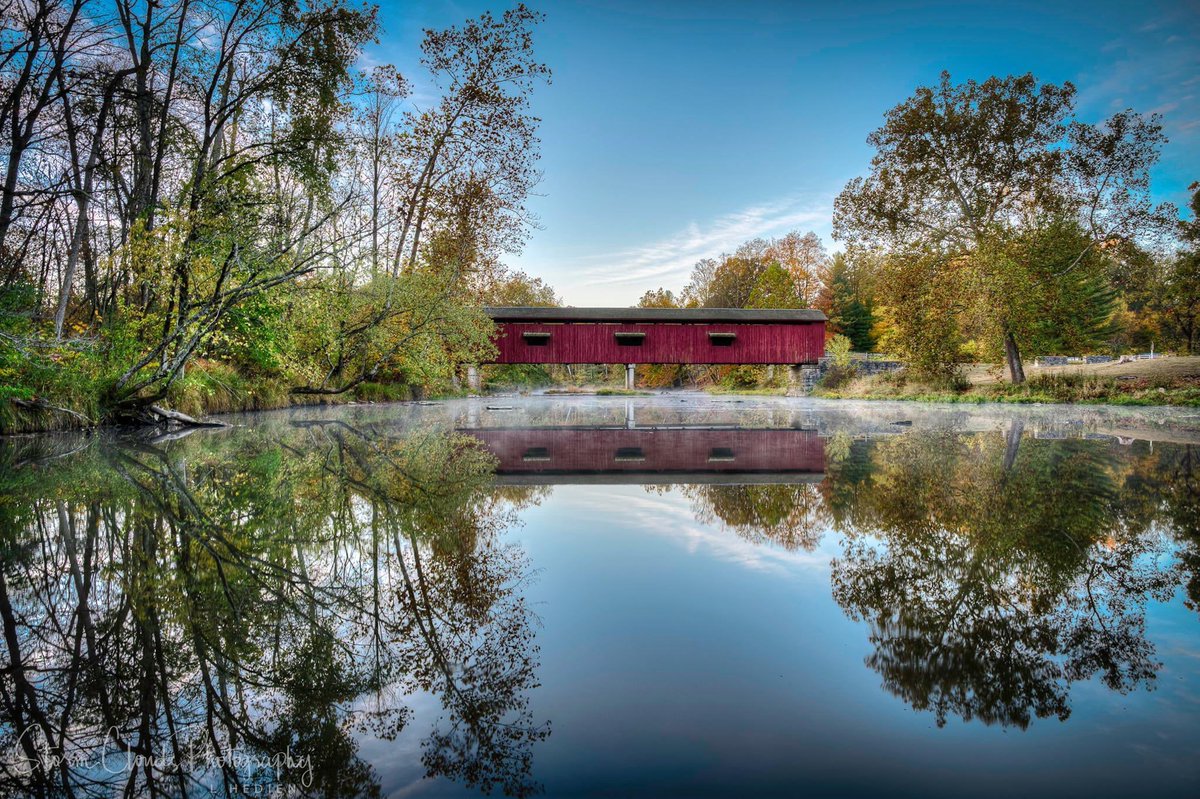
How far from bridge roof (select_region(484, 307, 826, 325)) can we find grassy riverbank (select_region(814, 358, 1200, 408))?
562cm

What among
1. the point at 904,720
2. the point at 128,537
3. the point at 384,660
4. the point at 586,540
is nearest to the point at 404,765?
the point at 384,660

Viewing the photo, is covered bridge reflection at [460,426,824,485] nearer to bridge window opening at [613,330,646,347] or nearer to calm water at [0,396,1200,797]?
calm water at [0,396,1200,797]

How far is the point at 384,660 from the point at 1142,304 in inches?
2962

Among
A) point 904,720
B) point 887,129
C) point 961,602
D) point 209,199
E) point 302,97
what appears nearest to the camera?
point 904,720

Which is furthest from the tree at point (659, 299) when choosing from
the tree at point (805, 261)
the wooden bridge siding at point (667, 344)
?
the wooden bridge siding at point (667, 344)

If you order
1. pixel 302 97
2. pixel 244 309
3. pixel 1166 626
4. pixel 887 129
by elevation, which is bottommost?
pixel 1166 626

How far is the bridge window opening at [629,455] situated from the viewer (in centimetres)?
682

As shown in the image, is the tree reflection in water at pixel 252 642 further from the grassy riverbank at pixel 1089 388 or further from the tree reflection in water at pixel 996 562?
the grassy riverbank at pixel 1089 388

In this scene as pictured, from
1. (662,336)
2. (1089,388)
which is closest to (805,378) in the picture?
(662,336)

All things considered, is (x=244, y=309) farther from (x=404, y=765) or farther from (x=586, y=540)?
(x=404, y=765)

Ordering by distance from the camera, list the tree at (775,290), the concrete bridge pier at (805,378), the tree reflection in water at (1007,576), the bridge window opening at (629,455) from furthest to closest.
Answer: the tree at (775,290) → the concrete bridge pier at (805,378) → the bridge window opening at (629,455) → the tree reflection in water at (1007,576)

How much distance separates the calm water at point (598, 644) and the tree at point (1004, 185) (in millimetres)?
21870

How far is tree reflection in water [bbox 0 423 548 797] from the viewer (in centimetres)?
134

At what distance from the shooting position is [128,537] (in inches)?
125
